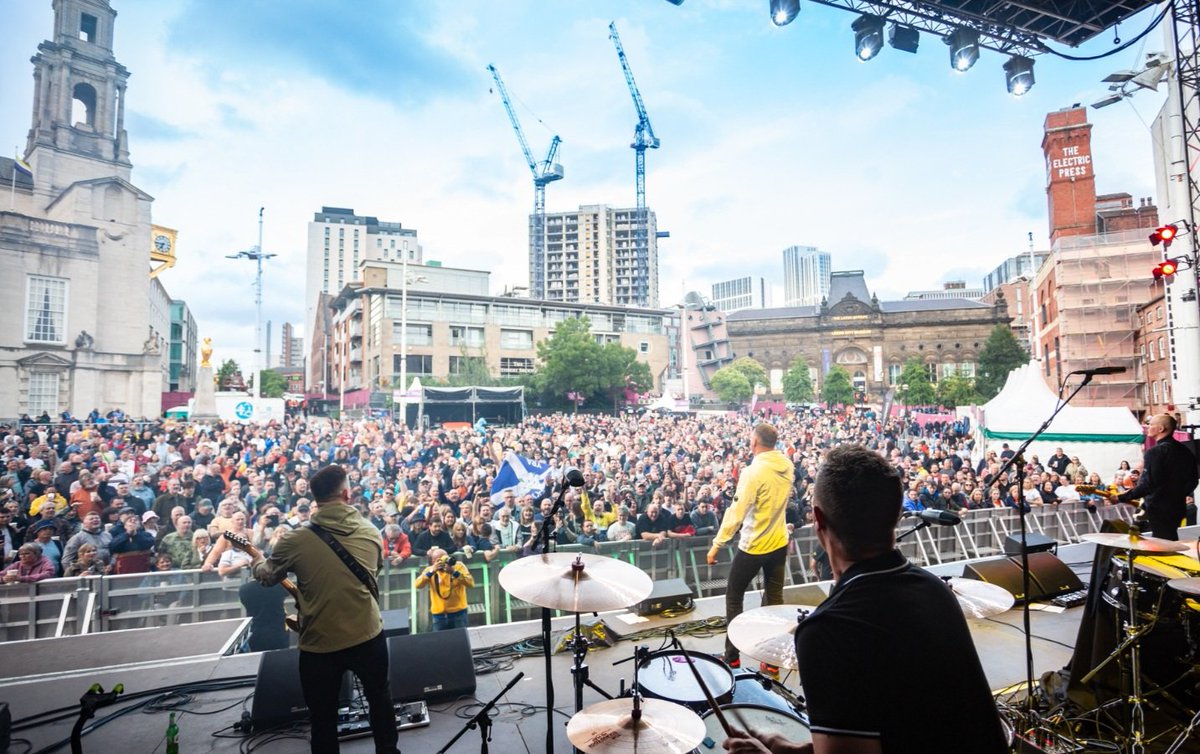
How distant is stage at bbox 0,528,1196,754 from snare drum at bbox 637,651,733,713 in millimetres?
786

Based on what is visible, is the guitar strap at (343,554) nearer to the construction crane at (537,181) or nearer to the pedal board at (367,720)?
the pedal board at (367,720)

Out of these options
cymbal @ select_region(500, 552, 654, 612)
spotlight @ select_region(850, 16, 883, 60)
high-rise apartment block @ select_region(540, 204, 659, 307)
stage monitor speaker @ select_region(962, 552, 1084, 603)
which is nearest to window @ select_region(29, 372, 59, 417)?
cymbal @ select_region(500, 552, 654, 612)

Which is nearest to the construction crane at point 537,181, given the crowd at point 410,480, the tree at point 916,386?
the crowd at point 410,480

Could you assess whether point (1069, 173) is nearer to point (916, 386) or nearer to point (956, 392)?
point (956, 392)

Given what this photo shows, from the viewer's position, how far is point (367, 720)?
10.5 feet

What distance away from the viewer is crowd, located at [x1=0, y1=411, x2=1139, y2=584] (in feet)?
17.1

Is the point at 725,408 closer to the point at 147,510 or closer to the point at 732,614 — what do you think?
the point at 732,614

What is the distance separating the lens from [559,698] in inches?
138

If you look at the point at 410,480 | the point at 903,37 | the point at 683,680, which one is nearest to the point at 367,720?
the point at 683,680

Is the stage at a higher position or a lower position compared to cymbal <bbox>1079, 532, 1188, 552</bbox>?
lower

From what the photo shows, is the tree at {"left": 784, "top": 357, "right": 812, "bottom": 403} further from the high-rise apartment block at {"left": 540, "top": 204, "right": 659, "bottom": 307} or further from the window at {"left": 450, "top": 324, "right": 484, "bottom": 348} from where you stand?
the window at {"left": 450, "top": 324, "right": 484, "bottom": 348}

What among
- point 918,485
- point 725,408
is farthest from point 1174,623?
point 725,408

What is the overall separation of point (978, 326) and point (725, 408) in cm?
489

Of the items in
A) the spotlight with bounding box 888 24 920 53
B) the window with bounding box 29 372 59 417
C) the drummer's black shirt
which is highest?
the spotlight with bounding box 888 24 920 53
